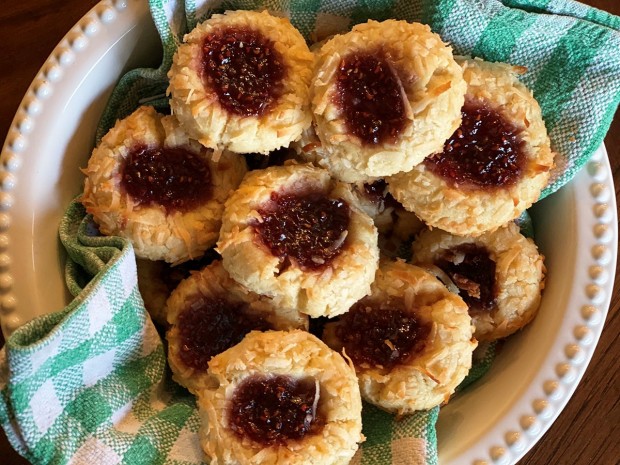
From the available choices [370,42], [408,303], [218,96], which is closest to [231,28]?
[218,96]

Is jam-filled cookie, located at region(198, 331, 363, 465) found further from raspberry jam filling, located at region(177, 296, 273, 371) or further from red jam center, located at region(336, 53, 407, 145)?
red jam center, located at region(336, 53, 407, 145)

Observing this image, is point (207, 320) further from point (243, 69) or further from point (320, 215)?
point (243, 69)

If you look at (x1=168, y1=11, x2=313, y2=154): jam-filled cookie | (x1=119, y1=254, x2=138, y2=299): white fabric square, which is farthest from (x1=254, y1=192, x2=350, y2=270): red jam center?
(x1=119, y1=254, x2=138, y2=299): white fabric square

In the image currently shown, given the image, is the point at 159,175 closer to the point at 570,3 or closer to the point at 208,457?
the point at 208,457

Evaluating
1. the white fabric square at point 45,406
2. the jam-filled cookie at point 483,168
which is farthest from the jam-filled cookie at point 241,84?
the white fabric square at point 45,406

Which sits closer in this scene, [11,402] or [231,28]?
[11,402]

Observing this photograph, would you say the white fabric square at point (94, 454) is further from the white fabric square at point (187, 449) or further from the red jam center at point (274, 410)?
the red jam center at point (274, 410)
